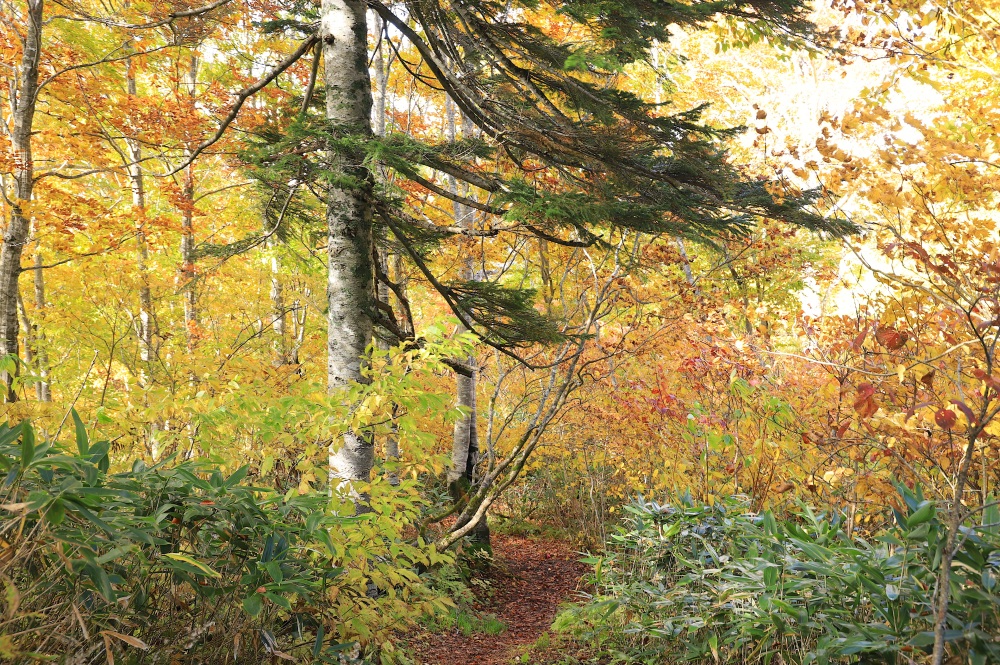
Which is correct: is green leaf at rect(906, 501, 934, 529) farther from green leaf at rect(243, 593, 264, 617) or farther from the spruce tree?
green leaf at rect(243, 593, 264, 617)

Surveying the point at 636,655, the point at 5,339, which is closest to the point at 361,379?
the point at 636,655

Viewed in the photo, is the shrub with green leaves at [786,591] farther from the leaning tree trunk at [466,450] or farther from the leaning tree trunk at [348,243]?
the leaning tree trunk at [466,450]

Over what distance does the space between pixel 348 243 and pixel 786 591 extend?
344cm

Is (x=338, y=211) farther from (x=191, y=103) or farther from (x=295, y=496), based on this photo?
(x=191, y=103)

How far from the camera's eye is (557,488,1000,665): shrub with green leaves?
236 centimetres

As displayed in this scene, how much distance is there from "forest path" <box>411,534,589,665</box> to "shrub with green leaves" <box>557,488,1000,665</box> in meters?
0.90

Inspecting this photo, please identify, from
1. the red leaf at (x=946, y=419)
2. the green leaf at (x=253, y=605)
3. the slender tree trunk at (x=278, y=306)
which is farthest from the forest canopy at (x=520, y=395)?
the slender tree trunk at (x=278, y=306)

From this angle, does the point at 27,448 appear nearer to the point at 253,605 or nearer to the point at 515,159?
the point at 253,605

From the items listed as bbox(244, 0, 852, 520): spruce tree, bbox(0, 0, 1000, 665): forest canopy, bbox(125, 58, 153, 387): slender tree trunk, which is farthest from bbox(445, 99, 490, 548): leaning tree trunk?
bbox(125, 58, 153, 387): slender tree trunk

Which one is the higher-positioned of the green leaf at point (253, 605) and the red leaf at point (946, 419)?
the red leaf at point (946, 419)

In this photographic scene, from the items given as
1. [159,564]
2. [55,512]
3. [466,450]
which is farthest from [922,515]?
[466,450]

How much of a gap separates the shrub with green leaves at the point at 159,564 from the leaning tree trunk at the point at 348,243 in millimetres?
1507

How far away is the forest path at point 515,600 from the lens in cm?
546

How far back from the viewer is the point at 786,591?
3100 mm
